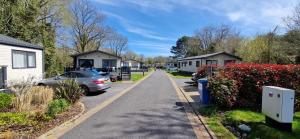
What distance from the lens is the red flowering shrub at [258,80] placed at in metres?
10.1

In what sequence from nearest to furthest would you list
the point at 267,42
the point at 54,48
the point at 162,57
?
the point at 54,48 → the point at 267,42 → the point at 162,57

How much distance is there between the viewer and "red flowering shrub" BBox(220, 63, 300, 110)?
1012cm

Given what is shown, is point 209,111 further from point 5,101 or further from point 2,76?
point 2,76

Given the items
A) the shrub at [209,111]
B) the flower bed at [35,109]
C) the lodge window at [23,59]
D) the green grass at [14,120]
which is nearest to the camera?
the flower bed at [35,109]

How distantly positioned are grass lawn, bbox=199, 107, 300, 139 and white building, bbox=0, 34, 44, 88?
8.87 m

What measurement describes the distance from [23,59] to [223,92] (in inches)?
510

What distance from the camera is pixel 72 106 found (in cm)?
1038

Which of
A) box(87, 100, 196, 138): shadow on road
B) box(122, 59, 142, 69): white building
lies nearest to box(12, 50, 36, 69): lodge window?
box(87, 100, 196, 138): shadow on road

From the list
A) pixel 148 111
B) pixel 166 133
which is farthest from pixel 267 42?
pixel 166 133

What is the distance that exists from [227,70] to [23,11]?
74.8ft

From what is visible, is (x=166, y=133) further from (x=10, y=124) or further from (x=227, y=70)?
(x=227, y=70)

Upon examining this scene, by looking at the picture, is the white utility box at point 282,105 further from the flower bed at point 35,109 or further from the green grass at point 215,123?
the flower bed at point 35,109

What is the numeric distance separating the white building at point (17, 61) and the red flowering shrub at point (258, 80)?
9617mm

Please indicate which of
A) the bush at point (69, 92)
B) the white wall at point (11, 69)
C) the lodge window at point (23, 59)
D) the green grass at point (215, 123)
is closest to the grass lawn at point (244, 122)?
the green grass at point (215, 123)
